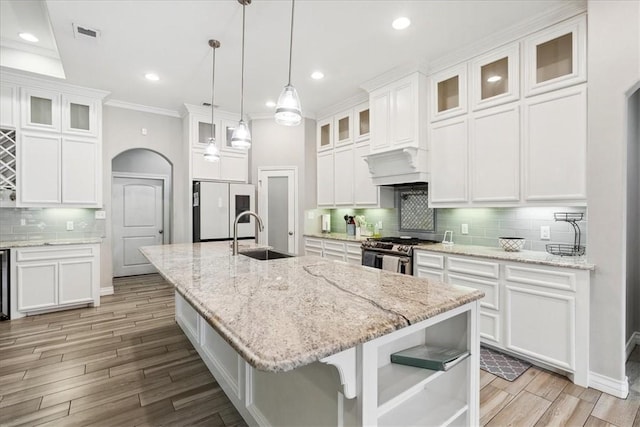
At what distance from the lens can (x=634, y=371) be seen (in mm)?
2443

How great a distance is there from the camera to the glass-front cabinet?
16.4ft

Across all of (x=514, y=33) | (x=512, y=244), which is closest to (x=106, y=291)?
(x=512, y=244)

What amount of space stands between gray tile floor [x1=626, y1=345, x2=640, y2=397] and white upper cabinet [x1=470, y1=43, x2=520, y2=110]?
240 cm

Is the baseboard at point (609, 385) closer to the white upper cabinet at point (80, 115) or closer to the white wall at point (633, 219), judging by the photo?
the white wall at point (633, 219)

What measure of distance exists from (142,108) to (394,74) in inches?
152

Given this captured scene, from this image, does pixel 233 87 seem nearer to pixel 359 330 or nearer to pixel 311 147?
pixel 311 147

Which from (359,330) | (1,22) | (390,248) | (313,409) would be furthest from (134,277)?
(359,330)

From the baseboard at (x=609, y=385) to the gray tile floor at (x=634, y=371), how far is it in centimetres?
6

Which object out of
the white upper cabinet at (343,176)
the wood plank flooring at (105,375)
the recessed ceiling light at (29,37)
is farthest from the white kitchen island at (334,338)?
the recessed ceiling light at (29,37)

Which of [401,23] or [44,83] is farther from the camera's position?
[44,83]

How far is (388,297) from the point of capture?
135 centimetres

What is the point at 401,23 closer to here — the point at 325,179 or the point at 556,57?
the point at 556,57

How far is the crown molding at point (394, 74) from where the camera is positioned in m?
3.43

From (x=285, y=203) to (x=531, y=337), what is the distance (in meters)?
3.70
